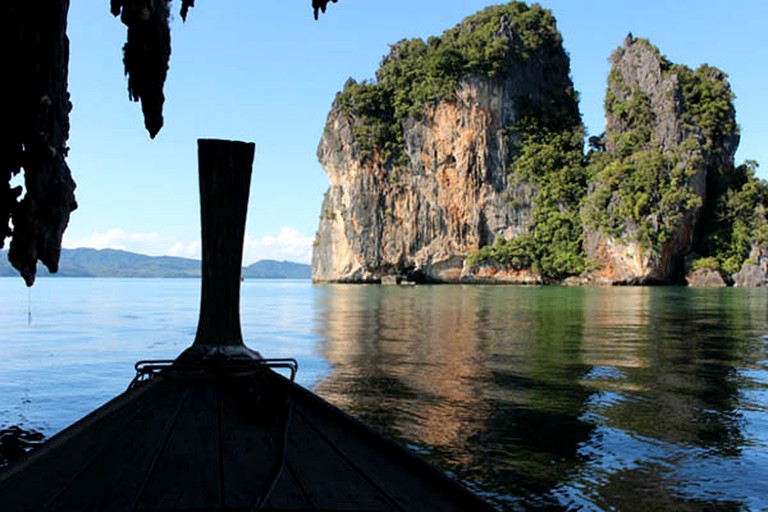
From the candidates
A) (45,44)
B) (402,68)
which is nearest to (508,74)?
(402,68)

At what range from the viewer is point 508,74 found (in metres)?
73.0

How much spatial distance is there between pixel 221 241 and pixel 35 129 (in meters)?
2.74

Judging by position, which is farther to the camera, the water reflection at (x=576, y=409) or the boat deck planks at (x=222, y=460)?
the water reflection at (x=576, y=409)

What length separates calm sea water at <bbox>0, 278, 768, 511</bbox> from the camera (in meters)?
5.67

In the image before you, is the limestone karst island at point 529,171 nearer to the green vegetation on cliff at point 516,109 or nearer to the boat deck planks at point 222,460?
the green vegetation on cliff at point 516,109

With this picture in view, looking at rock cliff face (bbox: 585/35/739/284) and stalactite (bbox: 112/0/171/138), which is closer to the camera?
stalactite (bbox: 112/0/171/138)

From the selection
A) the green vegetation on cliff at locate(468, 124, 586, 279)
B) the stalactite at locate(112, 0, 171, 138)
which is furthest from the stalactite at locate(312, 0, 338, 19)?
the green vegetation on cliff at locate(468, 124, 586, 279)

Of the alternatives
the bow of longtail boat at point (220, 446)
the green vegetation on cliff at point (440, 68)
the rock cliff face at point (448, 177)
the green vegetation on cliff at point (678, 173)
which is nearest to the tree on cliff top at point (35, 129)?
the bow of longtail boat at point (220, 446)

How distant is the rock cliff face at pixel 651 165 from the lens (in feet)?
201

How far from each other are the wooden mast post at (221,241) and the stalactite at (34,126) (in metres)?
2.65

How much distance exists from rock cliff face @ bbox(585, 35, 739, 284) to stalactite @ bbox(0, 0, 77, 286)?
61.6m

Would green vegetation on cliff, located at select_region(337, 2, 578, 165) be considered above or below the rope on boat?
above

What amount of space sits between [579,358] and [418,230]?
207ft

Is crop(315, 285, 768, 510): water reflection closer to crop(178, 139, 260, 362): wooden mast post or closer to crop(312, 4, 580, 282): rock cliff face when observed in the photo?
crop(178, 139, 260, 362): wooden mast post
